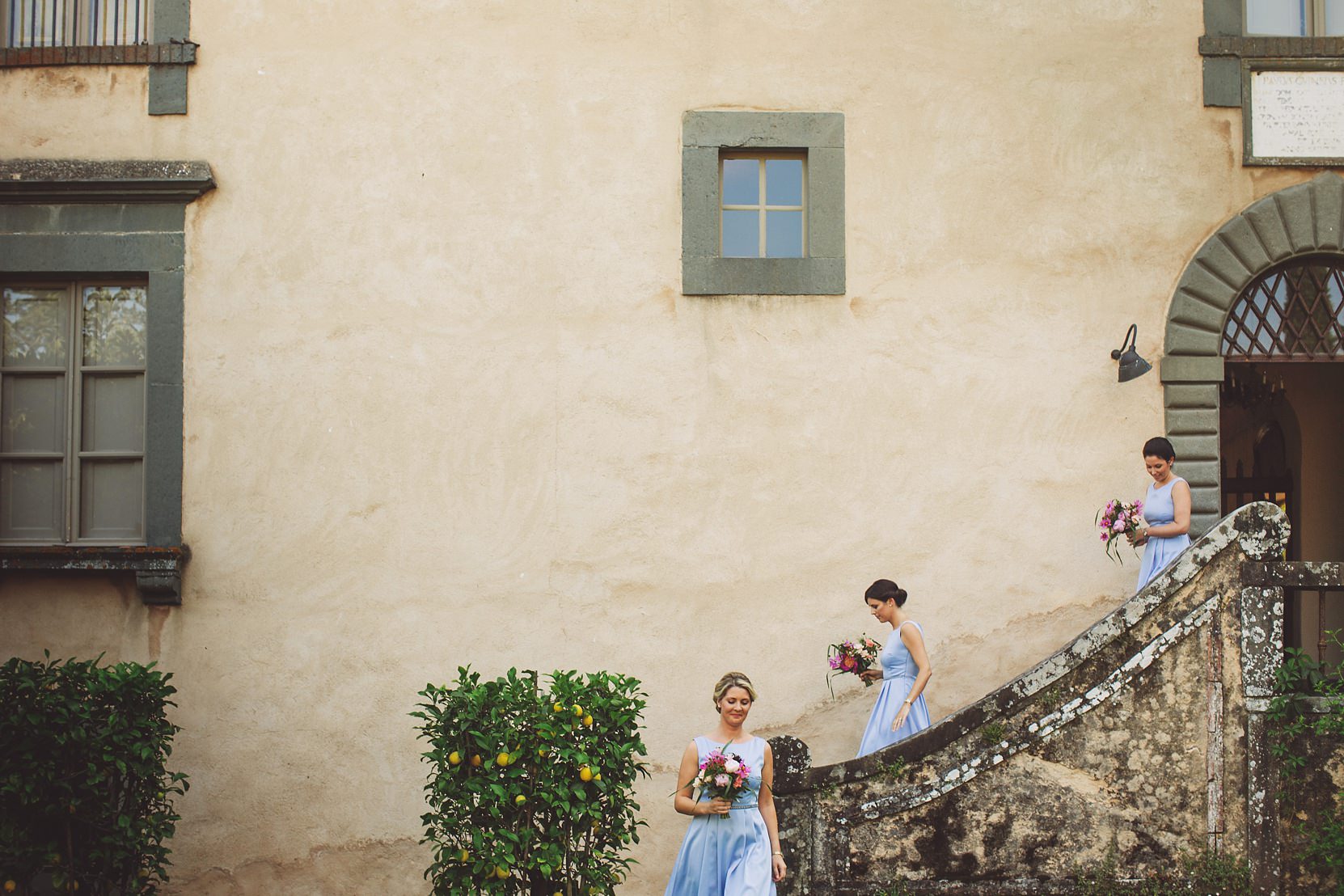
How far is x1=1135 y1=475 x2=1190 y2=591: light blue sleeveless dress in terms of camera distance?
7.38 meters

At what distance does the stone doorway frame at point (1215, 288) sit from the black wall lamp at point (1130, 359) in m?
0.21

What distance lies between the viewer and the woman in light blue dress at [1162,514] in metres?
7.29

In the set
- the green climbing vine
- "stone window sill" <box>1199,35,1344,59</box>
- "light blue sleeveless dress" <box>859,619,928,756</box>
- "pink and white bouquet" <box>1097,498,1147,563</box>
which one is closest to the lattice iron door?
"stone window sill" <box>1199,35,1344,59</box>

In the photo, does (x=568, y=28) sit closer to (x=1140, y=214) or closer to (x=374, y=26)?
(x=374, y=26)

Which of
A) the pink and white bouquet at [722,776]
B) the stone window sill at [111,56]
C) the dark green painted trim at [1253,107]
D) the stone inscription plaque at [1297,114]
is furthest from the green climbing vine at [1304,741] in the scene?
the stone window sill at [111,56]

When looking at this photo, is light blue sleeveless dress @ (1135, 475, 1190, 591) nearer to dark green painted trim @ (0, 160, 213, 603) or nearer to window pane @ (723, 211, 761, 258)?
window pane @ (723, 211, 761, 258)

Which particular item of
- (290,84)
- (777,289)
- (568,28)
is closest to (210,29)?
(290,84)

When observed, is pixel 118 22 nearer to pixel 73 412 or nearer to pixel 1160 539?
pixel 73 412

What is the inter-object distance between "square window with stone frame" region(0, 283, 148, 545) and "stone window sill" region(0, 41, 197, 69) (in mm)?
1409

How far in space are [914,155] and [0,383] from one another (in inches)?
240

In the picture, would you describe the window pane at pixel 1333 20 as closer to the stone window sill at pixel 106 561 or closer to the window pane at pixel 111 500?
the stone window sill at pixel 106 561

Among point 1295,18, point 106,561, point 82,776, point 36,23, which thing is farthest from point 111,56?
point 1295,18

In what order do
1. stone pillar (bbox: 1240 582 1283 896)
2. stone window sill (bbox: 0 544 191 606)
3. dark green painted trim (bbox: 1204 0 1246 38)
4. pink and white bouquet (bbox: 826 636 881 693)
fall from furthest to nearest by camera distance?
dark green painted trim (bbox: 1204 0 1246 38), stone window sill (bbox: 0 544 191 606), pink and white bouquet (bbox: 826 636 881 693), stone pillar (bbox: 1240 582 1283 896)

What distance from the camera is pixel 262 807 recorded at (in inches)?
317
